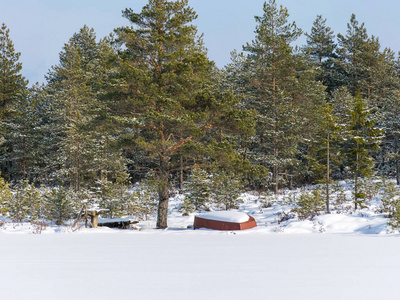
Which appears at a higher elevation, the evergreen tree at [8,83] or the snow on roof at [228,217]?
the evergreen tree at [8,83]

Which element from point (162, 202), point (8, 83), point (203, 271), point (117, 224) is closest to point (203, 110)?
point (162, 202)

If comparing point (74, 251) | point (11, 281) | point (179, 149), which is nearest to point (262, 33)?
point (179, 149)

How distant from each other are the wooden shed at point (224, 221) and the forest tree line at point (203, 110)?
1.96 meters

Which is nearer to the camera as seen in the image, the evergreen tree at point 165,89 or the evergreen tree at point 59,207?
the evergreen tree at point 165,89

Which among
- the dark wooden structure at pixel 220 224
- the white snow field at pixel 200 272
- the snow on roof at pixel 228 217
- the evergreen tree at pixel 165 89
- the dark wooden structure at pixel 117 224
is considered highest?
the evergreen tree at pixel 165 89

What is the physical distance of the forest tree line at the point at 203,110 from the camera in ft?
40.7

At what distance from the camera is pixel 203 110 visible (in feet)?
42.8

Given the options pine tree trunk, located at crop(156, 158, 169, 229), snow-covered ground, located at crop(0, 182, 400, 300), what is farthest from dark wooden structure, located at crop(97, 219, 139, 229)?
snow-covered ground, located at crop(0, 182, 400, 300)

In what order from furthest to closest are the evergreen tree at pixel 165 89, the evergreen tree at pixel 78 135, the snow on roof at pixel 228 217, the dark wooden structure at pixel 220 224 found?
the evergreen tree at pixel 78 135 < the evergreen tree at pixel 165 89 < the snow on roof at pixel 228 217 < the dark wooden structure at pixel 220 224

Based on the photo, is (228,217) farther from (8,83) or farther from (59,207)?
(8,83)

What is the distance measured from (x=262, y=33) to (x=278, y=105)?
19.4 ft

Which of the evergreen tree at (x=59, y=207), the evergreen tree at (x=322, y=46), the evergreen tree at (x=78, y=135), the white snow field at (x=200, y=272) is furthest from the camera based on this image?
the evergreen tree at (x=322, y=46)

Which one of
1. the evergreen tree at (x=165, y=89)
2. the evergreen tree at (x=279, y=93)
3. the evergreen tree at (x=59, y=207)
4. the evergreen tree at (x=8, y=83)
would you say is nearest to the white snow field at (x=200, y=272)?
the evergreen tree at (x=165, y=89)

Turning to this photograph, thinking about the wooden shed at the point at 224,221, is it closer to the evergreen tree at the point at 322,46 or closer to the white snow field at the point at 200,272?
the white snow field at the point at 200,272
